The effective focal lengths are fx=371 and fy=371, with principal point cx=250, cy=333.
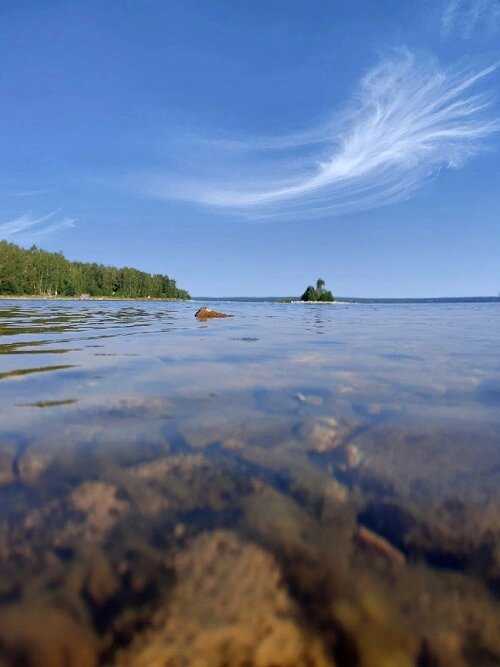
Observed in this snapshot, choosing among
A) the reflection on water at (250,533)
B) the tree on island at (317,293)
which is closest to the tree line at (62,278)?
the tree on island at (317,293)

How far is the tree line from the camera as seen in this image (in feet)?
313

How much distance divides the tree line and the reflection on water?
10974 cm

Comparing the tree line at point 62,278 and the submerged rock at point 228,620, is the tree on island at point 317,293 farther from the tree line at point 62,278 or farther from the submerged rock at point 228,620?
the submerged rock at point 228,620

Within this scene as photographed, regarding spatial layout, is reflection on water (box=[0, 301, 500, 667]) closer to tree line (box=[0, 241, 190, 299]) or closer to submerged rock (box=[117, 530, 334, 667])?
submerged rock (box=[117, 530, 334, 667])

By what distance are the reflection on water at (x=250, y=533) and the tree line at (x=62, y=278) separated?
4320 inches

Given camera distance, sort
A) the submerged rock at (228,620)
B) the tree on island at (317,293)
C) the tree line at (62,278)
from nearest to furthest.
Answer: the submerged rock at (228,620) → the tree line at (62,278) → the tree on island at (317,293)

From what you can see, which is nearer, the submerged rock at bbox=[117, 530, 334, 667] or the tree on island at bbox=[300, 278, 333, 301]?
the submerged rock at bbox=[117, 530, 334, 667]

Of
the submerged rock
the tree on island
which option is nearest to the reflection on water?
the submerged rock

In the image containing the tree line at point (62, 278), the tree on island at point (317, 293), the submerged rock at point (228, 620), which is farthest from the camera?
the tree on island at point (317, 293)

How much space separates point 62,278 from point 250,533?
118m

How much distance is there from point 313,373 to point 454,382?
140cm

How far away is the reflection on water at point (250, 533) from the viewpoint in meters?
0.97

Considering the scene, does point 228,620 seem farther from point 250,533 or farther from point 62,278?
point 62,278

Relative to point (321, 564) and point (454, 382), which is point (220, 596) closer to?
point (321, 564)
